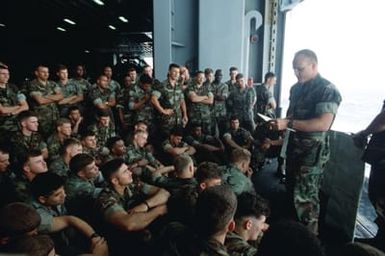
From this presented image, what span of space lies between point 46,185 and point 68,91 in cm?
340

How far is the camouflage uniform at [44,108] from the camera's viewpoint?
4.87 meters

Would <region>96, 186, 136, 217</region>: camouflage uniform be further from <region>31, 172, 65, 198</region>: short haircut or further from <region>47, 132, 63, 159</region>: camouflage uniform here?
<region>47, 132, 63, 159</region>: camouflage uniform

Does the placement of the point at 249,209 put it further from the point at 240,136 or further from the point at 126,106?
the point at 126,106

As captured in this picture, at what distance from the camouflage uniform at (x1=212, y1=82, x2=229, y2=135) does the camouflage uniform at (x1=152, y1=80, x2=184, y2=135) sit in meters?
0.86

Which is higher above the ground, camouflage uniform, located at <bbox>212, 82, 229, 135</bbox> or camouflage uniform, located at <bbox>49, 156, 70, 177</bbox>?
camouflage uniform, located at <bbox>212, 82, 229, 135</bbox>

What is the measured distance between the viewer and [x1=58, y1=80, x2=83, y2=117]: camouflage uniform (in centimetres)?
517

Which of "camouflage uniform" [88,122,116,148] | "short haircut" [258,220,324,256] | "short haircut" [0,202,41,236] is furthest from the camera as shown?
"camouflage uniform" [88,122,116,148]

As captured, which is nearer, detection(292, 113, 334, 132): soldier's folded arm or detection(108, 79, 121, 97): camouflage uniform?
detection(292, 113, 334, 132): soldier's folded arm

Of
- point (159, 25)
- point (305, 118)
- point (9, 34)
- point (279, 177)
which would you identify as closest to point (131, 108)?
point (159, 25)

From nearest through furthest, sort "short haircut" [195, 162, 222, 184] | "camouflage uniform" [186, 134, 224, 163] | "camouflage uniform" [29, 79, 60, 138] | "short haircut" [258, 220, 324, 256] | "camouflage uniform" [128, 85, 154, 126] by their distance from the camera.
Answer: "short haircut" [258, 220, 324, 256] → "short haircut" [195, 162, 222, 184] → "camouflage uniform" [186, 134, 224, 163] → "camouflage uniform" [29, 79, 60, 138] → "camouflage uniform" [128, 85, 154, 126]

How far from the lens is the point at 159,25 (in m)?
4.74

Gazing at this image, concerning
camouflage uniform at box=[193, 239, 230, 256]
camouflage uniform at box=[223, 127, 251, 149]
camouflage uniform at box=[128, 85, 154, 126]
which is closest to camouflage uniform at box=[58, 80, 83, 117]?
camouflage uniform at box=[128, 85, 154, 126]

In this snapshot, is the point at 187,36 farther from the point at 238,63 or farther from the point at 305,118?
the point at 305,118

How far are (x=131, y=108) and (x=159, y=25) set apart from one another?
1.32 metres
